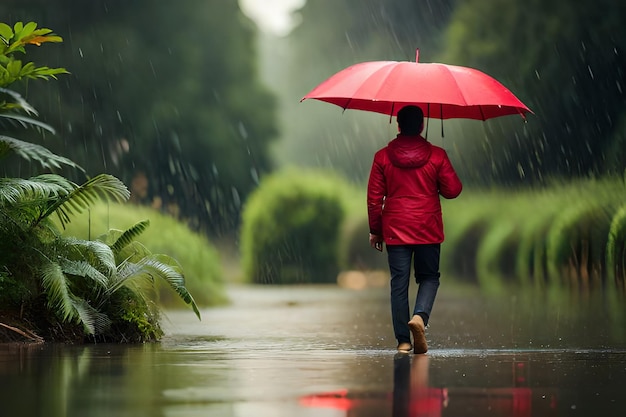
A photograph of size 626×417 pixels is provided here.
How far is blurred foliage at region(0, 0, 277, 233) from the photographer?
1307 inches

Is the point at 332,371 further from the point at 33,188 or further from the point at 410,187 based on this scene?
the point at 33,188

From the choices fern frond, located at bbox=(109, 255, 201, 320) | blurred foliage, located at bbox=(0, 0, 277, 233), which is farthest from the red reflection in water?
blurred foliage, located at bbox=(0, 0, 277, 233)

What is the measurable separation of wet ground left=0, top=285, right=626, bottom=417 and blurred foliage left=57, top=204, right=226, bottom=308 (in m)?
2.33

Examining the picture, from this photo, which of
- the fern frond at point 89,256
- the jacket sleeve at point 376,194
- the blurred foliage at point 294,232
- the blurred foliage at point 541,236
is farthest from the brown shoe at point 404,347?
the blurred foliage at point 294,232

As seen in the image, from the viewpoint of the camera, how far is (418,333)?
32.9 ft

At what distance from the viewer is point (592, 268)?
2352cm

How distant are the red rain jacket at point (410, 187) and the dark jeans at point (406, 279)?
0.40 ft

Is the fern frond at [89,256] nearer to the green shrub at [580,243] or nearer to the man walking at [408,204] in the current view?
the man walking at [408,204]

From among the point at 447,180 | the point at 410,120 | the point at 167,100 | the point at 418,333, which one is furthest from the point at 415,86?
the point at 167,100

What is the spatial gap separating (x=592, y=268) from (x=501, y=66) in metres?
12.4

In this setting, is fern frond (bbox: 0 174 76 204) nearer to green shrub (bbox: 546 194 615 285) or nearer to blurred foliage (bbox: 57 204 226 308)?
blurred foliage (bbox: 57 204 226 308)

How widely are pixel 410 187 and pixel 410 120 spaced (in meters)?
0.51

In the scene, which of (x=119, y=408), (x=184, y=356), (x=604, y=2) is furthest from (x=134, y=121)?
(x=119, y=408)

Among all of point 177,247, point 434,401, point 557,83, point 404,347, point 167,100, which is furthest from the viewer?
point 167,100
